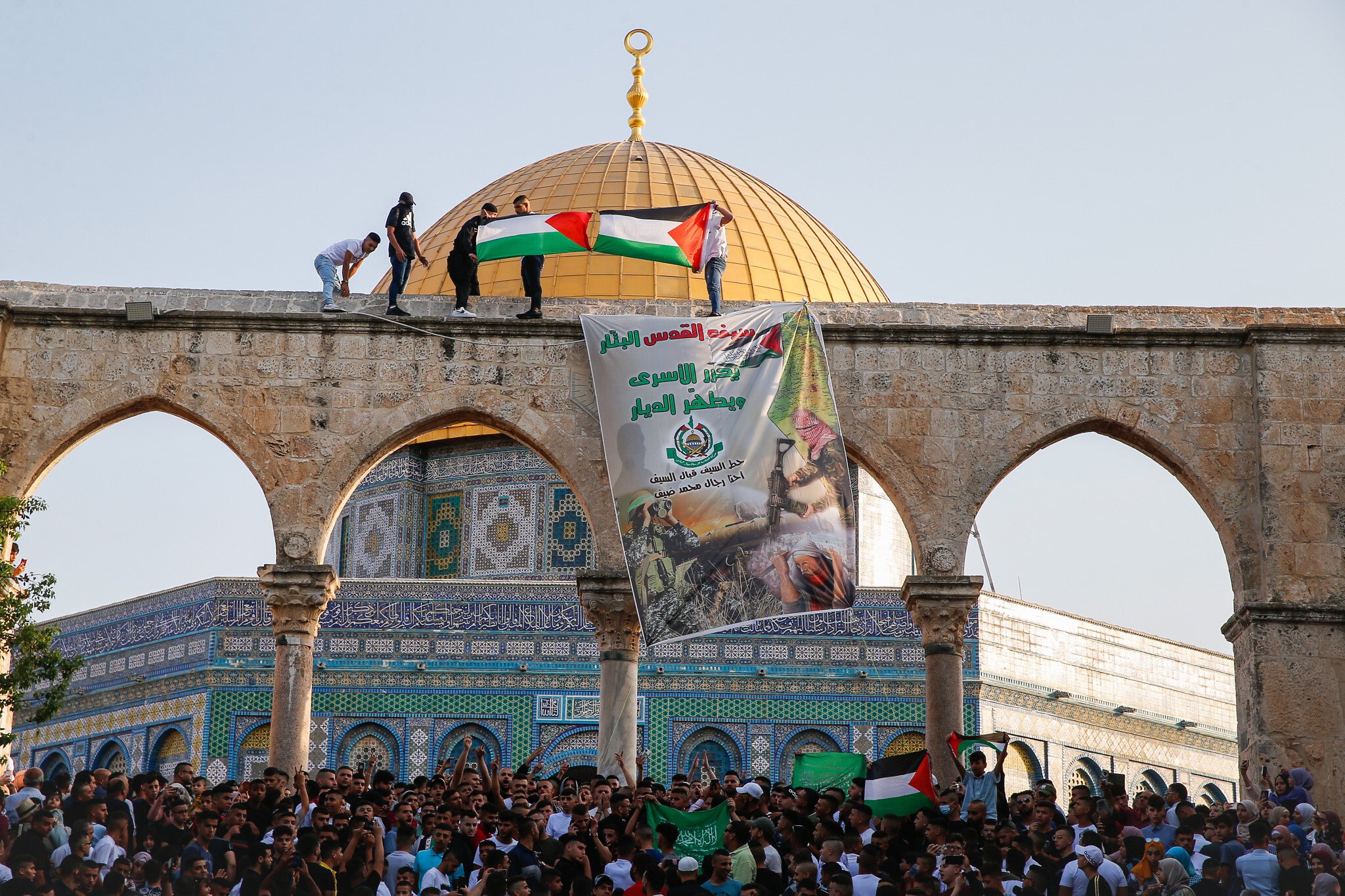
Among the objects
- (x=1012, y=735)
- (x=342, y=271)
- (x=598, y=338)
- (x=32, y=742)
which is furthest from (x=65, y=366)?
(x=1012, y=735)

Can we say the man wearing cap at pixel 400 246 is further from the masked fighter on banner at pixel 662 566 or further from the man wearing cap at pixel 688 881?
the man wearing cap at pixel 688 881

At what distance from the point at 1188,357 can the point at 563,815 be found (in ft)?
21.6

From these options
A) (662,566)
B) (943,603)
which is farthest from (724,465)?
(943,603)

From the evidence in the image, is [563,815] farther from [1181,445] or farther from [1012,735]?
[1012,735]

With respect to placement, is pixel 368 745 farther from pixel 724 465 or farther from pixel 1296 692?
pixel 1296 692

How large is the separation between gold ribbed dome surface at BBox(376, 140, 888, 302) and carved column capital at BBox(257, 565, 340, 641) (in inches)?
382

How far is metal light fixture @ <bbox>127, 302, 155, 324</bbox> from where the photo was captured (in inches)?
599

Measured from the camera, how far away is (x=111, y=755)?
25.0 metres

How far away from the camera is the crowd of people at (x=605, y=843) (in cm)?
1009

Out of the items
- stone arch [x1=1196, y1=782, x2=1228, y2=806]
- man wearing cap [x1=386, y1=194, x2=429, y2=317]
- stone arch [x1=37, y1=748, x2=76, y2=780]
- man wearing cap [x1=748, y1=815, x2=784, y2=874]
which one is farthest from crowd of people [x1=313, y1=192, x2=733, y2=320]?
stone arch [x1=1196, y1=782, x2=1228, y2=806]

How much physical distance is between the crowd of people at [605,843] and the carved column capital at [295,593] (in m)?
2.52

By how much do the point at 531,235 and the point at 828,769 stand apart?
5.04 meters

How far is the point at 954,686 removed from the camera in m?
14.7

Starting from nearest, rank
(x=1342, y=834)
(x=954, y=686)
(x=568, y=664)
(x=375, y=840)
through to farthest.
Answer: (x=375, y=840) → (x=1342, y=834) → (x=954, y=686) → (x=568, y=664)
